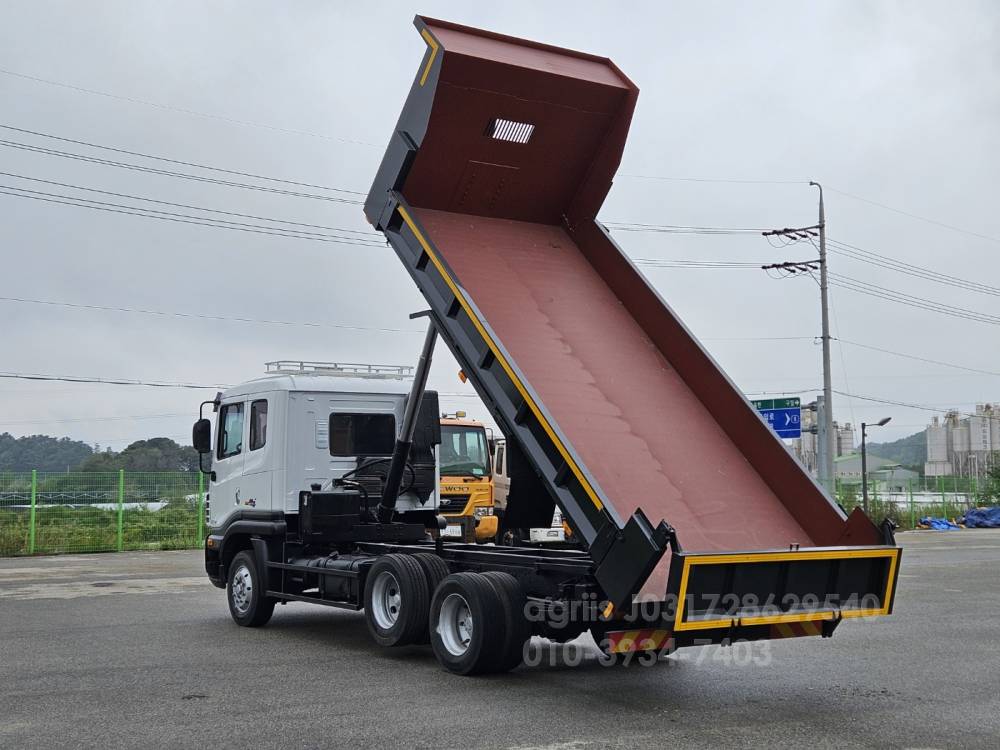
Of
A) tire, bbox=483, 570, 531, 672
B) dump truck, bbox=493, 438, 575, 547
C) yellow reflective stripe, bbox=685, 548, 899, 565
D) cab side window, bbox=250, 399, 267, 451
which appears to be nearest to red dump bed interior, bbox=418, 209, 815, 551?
yellow reflective stripe, bbox=685, 548, 899, 565

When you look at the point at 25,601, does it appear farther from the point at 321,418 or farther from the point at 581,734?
the point at 581,734

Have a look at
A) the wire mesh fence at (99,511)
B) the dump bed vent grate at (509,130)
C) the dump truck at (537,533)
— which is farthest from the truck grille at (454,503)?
the dump bed vent grate at (509,130)

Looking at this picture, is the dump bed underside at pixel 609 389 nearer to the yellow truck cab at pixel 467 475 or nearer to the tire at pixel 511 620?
the tire at pixel 511 620

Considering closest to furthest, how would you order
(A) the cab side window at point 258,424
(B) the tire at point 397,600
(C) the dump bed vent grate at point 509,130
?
(B) the tire at point 397,600 → (C) the dump bed vent grate at point 509,130 → (A) the cab side window at point 258,424

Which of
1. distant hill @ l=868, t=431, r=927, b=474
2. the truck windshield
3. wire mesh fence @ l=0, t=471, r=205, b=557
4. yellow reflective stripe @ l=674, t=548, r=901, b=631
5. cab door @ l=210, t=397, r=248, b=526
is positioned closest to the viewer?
yellow reflective stripe @ l=674, t=548, r=901, b=631

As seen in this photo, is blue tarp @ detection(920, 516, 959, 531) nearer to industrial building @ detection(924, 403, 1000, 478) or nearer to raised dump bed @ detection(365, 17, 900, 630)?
raised dump bed @ detection(365, 17, 900, 630)

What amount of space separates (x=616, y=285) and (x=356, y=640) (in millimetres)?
4267

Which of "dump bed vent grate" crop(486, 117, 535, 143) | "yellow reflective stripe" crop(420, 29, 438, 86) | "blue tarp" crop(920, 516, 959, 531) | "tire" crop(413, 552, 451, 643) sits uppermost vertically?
"yellow reflective stripe" crop(420, 29, 438, 86)

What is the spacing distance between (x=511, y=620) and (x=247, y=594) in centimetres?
441

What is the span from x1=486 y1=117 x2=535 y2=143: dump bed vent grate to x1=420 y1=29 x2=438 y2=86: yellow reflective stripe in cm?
73

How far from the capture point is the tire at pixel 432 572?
8.86m

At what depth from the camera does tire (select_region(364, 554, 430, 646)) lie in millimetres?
8820

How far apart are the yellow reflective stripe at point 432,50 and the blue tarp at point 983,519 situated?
40.6 metres

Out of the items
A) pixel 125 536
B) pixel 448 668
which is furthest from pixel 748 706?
pixel 125 536
